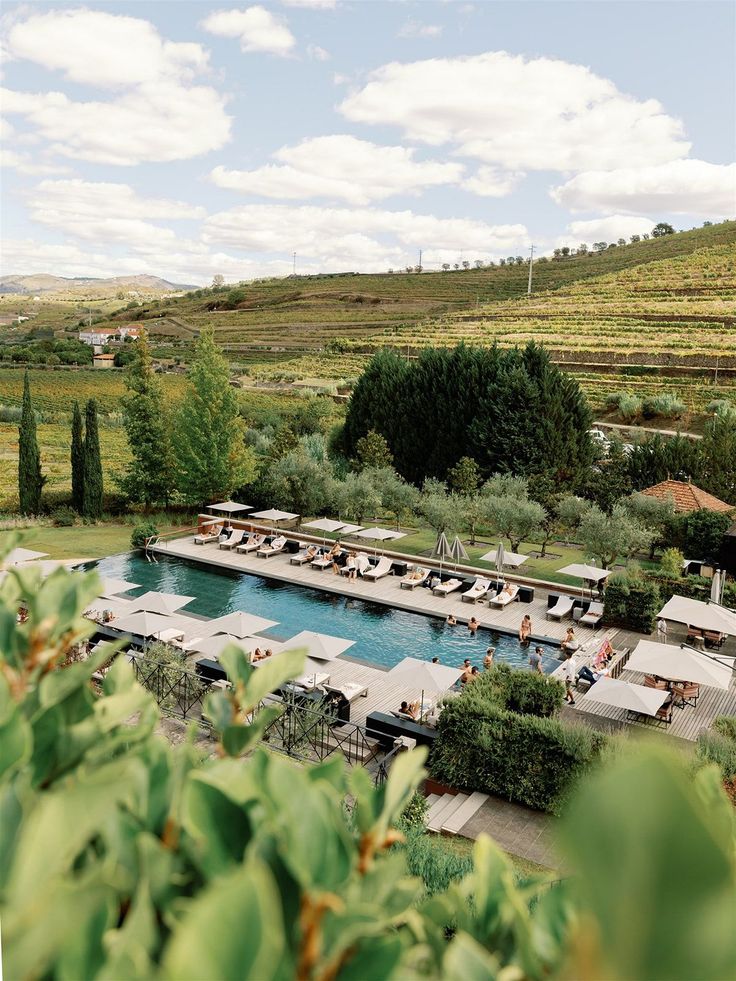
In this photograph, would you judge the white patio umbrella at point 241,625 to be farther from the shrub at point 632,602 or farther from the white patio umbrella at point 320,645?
the shrub at point 632,602

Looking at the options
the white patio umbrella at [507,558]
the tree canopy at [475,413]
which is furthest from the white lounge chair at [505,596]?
the tree canopy at [475,413]

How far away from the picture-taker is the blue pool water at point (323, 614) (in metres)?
15.3

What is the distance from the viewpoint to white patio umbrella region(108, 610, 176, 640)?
13.3 meters

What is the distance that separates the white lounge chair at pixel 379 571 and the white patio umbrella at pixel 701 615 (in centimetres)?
750

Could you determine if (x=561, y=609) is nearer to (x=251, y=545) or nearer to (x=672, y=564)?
(x=672, y=564)

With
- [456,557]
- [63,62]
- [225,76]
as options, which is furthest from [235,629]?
[63,62]

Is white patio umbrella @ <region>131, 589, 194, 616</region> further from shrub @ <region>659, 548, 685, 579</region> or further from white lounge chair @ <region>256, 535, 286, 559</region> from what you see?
shrub @ <region>659, 548, 685, 579</region>

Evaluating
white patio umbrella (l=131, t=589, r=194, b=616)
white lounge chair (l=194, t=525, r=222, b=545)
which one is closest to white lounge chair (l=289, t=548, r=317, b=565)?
white lounge chair (l=194, t=525, r=222, b=545)

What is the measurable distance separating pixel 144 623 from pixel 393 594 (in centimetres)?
705

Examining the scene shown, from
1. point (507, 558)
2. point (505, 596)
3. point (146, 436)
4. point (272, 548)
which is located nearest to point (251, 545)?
point (272, 548)

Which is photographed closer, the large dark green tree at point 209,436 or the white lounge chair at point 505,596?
the white lounge chair at point 505,596

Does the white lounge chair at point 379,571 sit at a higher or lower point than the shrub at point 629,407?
lower

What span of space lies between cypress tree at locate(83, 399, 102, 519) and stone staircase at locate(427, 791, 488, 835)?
18.4 meters

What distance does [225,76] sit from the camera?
4.14m
